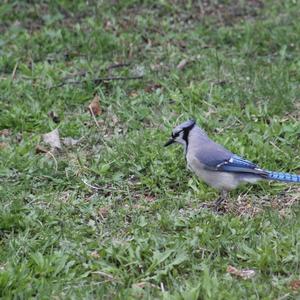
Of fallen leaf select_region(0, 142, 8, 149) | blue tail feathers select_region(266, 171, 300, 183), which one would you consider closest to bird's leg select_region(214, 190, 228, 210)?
blue tail feathers select_region(266, 171, 300, 183)

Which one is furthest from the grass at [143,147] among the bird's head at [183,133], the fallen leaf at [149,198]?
the bird's head at [183,133]

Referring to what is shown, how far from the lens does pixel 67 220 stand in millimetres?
6109

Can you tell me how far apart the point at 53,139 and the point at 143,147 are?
86cm

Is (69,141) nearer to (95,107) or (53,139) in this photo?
(53,139)

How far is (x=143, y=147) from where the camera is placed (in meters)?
7.20

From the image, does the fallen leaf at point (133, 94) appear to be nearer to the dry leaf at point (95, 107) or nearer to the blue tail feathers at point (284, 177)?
the dry leaf at point (95, 107)

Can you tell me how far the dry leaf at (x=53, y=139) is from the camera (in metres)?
7.45

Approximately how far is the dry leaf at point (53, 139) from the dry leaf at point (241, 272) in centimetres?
262

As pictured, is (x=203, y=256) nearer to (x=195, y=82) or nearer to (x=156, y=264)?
(x=156, y=264)

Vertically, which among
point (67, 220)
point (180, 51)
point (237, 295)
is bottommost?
point (180, 51)

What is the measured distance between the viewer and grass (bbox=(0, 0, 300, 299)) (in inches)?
207

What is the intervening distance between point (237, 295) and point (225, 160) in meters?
1.76

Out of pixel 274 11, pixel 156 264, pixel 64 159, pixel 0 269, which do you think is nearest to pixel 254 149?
pixel 64 159

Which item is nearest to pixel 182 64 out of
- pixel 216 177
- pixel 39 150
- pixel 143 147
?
pixel 143 147
